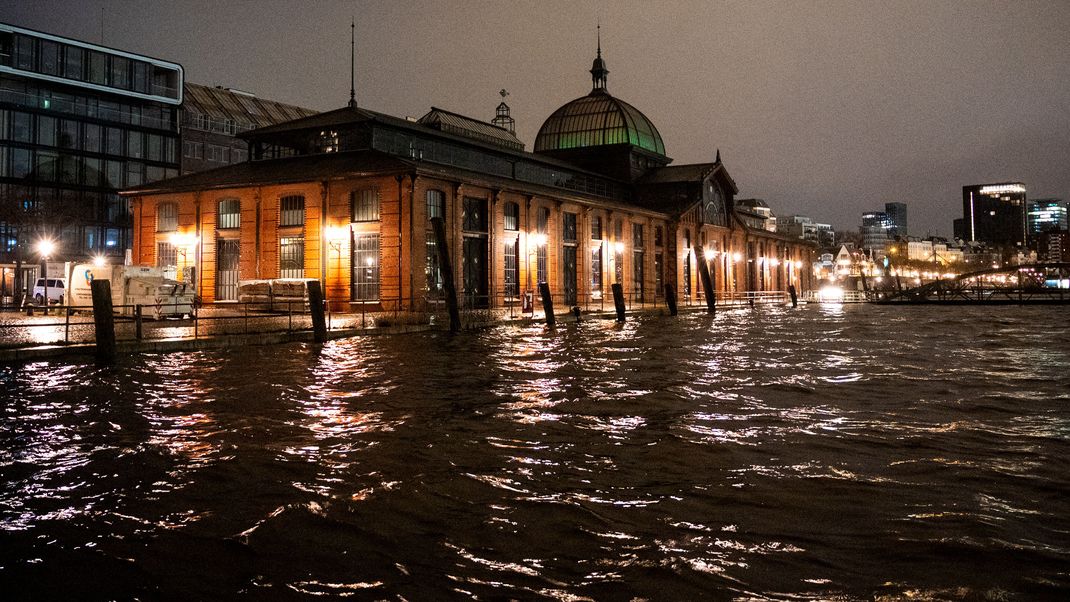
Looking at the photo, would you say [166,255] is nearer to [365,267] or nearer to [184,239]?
[184,239]

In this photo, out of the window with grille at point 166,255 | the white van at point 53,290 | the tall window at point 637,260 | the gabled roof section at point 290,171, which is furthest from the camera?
the tall window at point 637,260

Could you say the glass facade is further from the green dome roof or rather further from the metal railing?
the green dome roof

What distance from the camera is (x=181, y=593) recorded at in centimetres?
394

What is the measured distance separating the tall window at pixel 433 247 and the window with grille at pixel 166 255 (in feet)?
51.2

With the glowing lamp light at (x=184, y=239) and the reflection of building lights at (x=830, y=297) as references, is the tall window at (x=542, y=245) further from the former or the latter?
the reflection of building lights at (x=830, y=297)

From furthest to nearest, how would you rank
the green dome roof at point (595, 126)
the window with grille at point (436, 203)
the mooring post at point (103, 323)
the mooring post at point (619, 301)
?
the green dome roof at point (595, 126), the window with grille at point (436, 203), the mooring post at point (619, 301), the mooring post at point (103, 323)

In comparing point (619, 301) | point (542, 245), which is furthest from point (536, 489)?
point (542, 245)

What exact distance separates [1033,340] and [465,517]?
23.8 meters

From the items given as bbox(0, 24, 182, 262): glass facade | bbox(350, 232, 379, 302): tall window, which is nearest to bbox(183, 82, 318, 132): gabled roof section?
bbox(0, 24, 182, 262): glass facade

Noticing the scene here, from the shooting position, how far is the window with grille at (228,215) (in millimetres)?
38594

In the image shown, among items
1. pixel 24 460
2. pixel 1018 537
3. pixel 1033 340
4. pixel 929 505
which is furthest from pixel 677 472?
pixel 1033 340

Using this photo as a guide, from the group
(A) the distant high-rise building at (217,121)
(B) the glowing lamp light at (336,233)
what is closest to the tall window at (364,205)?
(B) the glowing lamp light at (336,233)

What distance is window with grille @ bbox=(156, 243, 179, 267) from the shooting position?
40.3 metres

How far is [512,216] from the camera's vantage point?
4053cm
